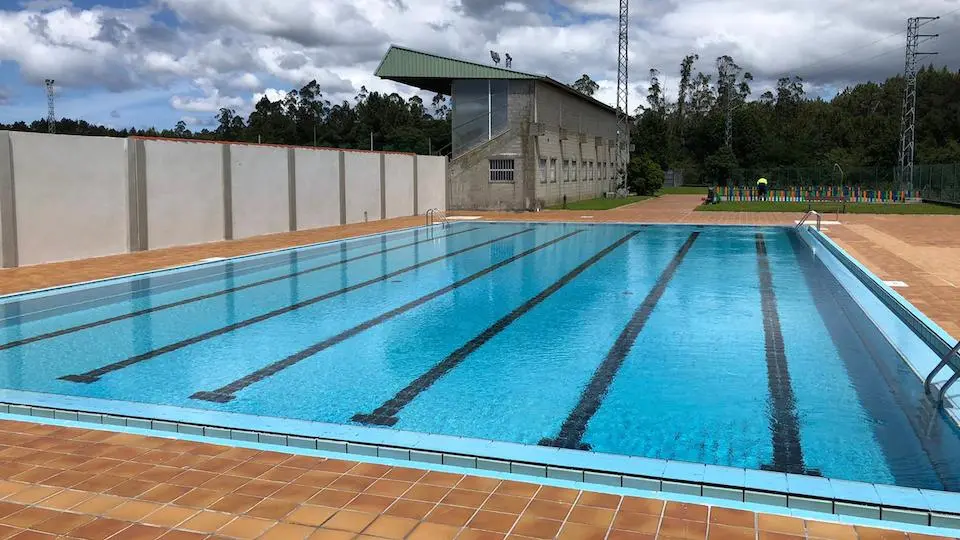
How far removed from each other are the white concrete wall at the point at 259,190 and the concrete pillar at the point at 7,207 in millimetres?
5724

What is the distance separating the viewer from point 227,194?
1742 centimetres

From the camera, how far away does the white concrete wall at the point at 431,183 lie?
2725 cm

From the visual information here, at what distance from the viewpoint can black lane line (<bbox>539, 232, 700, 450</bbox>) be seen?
16.0ft

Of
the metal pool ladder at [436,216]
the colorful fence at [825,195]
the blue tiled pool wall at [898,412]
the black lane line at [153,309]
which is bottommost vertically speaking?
the blue tiled pool wall at [898,412]

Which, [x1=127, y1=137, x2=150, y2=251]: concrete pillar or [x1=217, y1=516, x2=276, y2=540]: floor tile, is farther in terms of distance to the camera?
[x1=127, y1=137, x2=150, y2=251]: concrete pillar

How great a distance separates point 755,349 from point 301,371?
423 centimetres

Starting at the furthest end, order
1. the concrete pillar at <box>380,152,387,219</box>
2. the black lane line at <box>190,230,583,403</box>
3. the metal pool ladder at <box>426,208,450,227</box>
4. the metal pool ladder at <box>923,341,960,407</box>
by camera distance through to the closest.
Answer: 1. the concrete pillar at <box>380,152,387,219</box>
2. the metal pool ladder at <box>426,208,450,227</box>
3. the black lane line at <box>190,230,583,403</box>
4. the metal pool ladder at <box>923,341,960,407</box>

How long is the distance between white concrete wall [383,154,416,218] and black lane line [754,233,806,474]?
1660 centimetres

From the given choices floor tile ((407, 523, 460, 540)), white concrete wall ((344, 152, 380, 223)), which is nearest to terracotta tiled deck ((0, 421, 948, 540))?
floor tile ((407, 523, 460, 540))

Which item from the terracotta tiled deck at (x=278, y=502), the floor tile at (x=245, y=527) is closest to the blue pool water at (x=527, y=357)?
the terracotta tiled deck at (x=278, y=502)

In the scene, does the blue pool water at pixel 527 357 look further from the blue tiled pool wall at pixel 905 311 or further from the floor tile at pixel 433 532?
the floor tile at pixel 433 532

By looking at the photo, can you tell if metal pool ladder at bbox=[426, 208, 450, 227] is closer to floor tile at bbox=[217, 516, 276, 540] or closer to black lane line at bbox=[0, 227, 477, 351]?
black lane line at bbox=[0, 227, 477, 351]

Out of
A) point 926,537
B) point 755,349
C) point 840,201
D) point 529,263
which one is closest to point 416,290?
point 529,263

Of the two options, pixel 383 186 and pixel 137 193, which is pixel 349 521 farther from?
pixel 383 186
